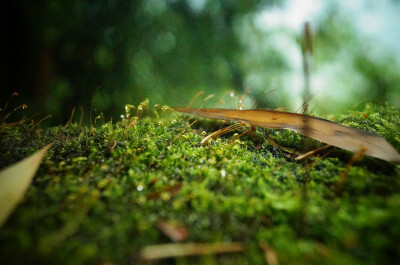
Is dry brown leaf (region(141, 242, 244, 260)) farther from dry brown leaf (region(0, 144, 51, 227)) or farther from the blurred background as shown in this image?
the blurred background

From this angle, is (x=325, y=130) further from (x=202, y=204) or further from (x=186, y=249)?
(x=186, y=249)

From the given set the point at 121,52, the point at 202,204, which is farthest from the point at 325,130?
the point at 121,52

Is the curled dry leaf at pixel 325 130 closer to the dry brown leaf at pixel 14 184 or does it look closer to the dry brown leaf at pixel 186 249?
the dry brown leaf at pixel 186 249

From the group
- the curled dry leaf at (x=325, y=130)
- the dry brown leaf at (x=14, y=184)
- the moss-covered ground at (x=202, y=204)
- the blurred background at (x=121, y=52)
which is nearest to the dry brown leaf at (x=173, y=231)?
the moss-covered ground at (x=202, y=204)

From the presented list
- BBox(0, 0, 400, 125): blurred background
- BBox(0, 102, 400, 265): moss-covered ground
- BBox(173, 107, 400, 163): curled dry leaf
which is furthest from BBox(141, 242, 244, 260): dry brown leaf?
BBox(0, 0, 400, 125): blurred background

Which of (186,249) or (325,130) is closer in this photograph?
(186,249)
